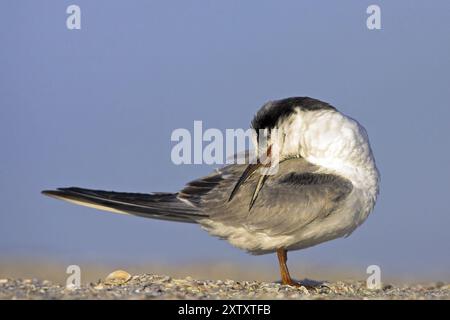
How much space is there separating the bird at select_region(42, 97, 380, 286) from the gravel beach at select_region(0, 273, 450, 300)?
0.52m

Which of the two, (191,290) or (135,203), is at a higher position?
(135,203)

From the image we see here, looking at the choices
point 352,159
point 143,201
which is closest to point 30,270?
point 143,201

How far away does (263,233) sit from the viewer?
838cm

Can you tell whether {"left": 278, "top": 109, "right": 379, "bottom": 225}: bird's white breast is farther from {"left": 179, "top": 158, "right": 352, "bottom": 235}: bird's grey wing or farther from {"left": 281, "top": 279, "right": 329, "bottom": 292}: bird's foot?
{"left": 281, "top": 279, "right": 329, "bottom": 292}: bird's foot

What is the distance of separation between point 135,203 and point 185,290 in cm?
130

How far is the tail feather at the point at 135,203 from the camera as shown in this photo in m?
8.38

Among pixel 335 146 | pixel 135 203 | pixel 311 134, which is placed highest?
pixel 311 134

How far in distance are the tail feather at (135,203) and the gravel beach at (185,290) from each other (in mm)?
594

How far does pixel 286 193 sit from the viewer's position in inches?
332

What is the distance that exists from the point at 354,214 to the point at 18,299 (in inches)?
122

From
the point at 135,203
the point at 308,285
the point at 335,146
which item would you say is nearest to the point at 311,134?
the point at 335,146

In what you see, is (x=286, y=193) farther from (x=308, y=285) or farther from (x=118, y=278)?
(x=118, y=278)

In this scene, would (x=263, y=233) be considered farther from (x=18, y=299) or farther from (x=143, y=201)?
(x=18, y=299)
